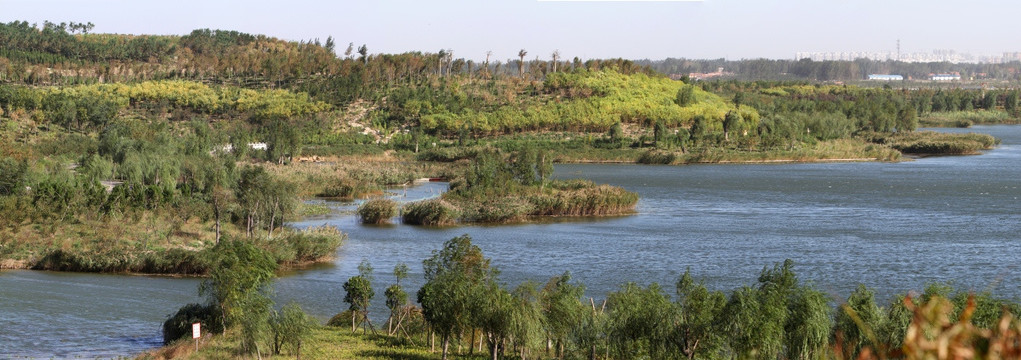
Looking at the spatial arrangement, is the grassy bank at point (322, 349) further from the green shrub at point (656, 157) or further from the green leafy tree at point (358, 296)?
the green shrub at point (656, 157)

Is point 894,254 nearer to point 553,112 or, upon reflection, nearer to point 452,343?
point 452,343

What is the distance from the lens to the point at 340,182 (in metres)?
61.8

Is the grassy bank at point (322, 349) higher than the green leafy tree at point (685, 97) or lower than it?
lower

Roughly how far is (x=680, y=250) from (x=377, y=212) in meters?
14.9

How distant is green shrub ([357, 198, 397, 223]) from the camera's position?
4997 cm

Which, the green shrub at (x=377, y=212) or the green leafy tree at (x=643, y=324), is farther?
the green shrub at (x=377, y=212)

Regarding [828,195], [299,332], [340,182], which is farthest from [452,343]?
[828,195]

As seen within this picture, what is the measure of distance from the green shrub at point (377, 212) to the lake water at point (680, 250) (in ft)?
2.49

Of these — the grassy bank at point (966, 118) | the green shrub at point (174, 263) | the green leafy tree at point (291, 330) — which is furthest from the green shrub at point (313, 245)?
the grassy bank at point (966, 118)

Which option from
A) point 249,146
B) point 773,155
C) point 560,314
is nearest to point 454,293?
point 560,314

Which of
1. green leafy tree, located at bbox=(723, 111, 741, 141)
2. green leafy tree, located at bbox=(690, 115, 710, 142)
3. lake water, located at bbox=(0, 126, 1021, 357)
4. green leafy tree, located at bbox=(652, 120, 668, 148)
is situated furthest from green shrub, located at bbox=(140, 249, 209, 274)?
green leafy tree, located at bbox=(723, 111, 741, 141)

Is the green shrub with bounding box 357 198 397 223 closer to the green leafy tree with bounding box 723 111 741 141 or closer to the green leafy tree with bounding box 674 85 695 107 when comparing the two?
the green leafy tree with bounding box 723 111 741 141

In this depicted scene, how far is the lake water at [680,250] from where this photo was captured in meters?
29.7

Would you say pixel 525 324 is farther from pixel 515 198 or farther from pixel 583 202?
pixel 583 202
